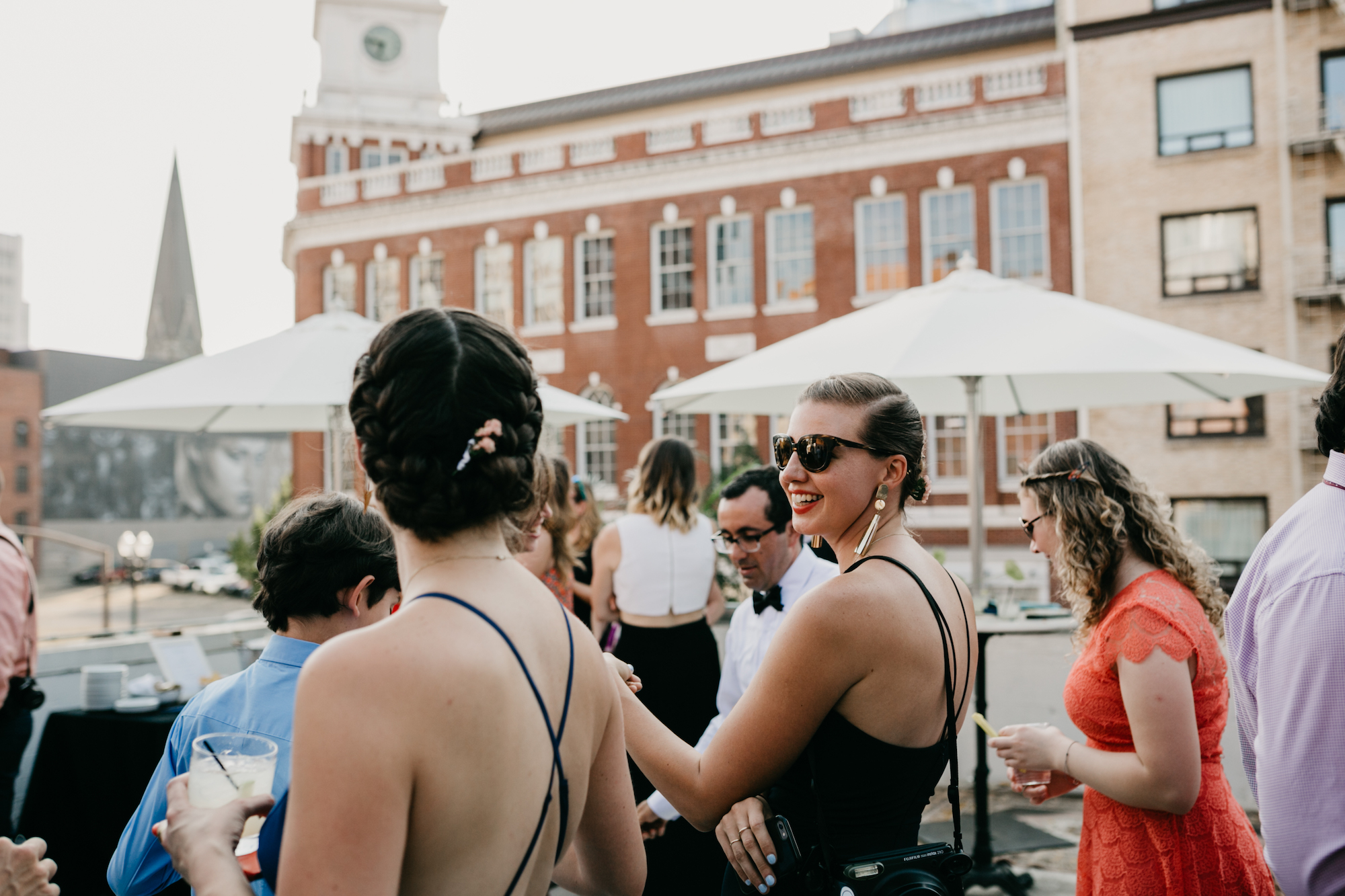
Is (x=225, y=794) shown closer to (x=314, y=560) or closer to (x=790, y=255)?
(x=314, y=560)

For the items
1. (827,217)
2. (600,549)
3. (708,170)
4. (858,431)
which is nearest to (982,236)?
(827,217)

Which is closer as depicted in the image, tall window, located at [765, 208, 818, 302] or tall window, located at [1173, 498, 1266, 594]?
tall window, located at [1173, 498, 1266, 594]

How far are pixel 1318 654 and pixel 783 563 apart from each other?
196 cm

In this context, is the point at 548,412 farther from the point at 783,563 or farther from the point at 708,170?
the point at 708,170

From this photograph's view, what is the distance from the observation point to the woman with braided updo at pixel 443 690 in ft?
3.65

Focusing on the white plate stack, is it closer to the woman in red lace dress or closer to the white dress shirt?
the white dress shirt

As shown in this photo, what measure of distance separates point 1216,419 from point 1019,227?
5675 mm

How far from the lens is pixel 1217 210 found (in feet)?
62.7

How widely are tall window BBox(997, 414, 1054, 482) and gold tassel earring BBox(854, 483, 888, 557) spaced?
19.0 metres

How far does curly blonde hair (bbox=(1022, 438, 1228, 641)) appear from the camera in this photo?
252 centimetres

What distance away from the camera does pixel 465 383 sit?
4.33 ft

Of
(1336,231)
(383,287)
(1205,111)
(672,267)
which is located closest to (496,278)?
(383,287)

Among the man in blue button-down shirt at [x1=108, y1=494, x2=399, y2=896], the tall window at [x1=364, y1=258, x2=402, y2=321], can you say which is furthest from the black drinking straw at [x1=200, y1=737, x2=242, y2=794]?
the tall window at [x1=364, y1=258, x2=402, y2=321]

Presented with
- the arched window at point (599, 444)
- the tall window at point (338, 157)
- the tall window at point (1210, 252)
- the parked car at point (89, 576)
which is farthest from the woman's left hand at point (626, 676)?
the parked car at point (89, 576)
